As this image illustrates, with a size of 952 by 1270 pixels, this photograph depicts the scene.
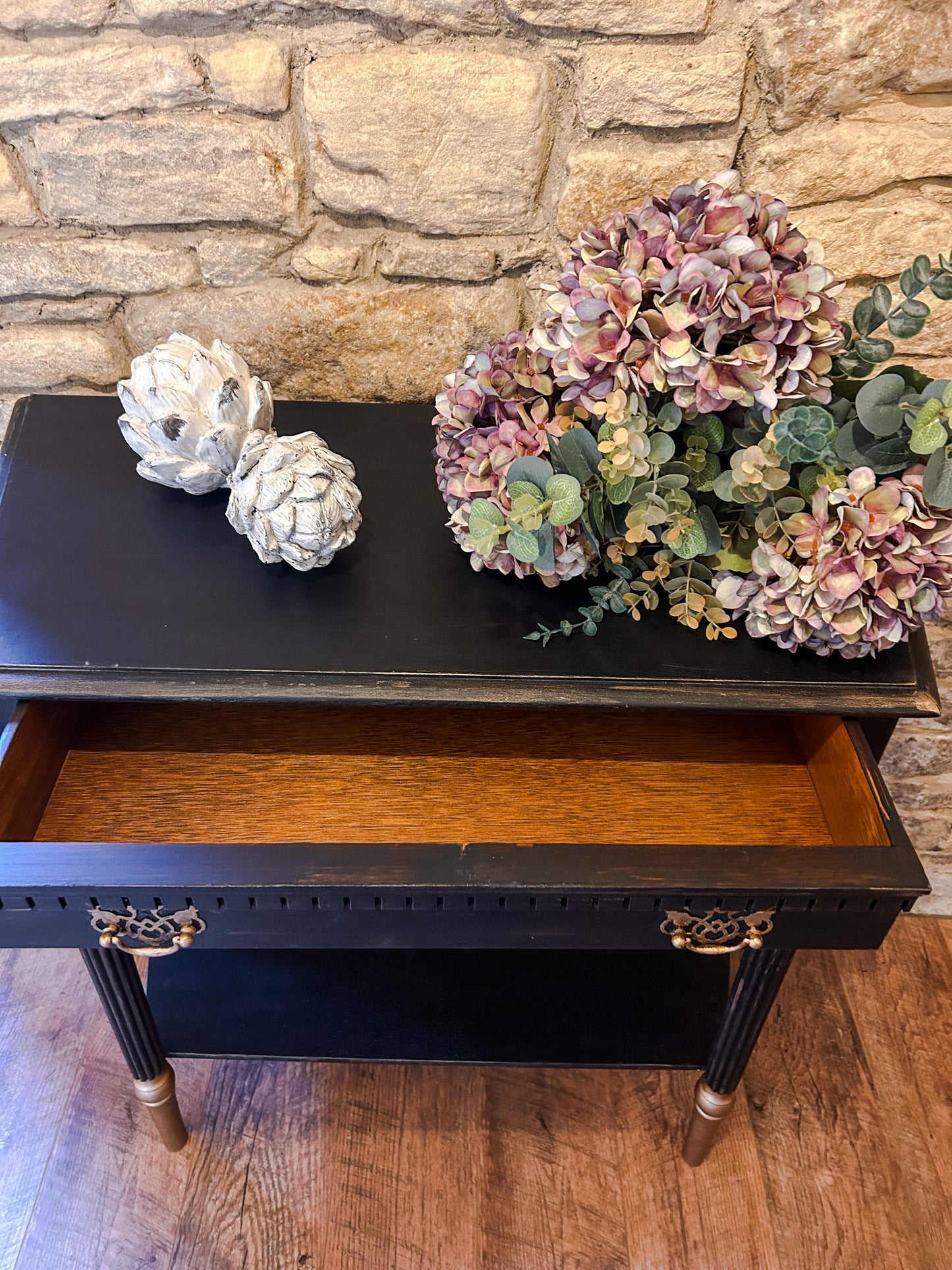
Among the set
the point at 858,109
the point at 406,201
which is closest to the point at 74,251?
the point at 406,201

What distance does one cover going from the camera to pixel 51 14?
99cm

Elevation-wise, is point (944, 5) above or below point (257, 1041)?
above

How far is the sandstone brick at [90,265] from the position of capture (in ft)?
3.75

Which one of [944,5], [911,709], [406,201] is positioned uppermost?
[944,5]

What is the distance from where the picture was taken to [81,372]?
4.09 feet

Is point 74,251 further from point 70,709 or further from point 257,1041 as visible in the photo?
point 257,1041

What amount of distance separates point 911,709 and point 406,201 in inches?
30.4

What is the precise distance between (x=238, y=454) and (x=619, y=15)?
23.2 inches

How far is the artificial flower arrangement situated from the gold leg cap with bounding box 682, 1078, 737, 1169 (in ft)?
1.96

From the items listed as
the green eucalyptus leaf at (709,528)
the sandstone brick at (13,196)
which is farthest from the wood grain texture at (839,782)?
the sandstone brick at (13,196)

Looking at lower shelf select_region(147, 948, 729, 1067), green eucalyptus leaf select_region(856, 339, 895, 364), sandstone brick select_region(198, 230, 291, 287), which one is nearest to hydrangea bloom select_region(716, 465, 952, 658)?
green eucalyptus leaf select_region(856, 339, 895, 364)

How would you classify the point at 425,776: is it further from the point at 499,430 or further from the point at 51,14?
the point at 51,14

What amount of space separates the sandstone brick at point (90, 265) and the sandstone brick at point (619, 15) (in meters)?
0.47

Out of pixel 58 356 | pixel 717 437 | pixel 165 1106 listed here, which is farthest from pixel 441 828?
pixel 58 356
